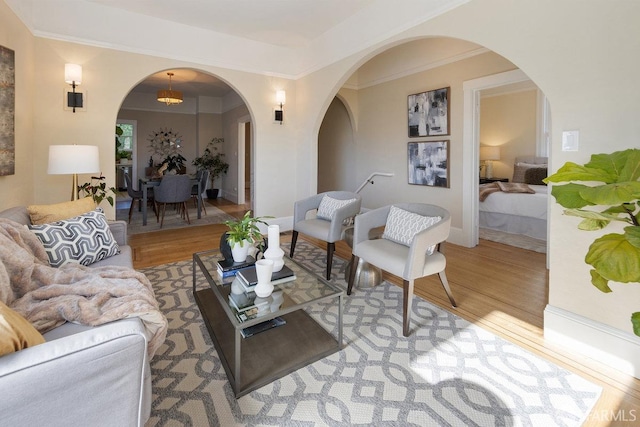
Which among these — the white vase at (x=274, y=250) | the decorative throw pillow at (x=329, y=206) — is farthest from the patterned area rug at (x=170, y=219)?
the white vase at (x=274, y=250)

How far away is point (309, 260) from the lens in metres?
3.67

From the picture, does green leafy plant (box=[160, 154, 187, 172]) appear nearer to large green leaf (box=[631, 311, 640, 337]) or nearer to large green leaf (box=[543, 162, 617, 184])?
large green leaf (box=[543, 162, 617, 184])

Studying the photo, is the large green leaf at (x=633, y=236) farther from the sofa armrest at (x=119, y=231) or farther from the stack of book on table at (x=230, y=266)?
the sofa armrest at (x=119, y=231)

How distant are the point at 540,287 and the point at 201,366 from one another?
116 inches

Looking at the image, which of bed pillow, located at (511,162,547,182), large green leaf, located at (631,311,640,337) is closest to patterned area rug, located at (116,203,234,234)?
large green leaf, located at (631,311,640,337)

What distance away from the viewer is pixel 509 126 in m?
7.12

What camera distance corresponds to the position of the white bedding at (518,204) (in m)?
4.50

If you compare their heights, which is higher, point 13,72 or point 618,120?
point 13,72

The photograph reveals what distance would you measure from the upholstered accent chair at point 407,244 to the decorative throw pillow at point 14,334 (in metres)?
1.88

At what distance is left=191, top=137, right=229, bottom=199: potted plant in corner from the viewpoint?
8.61 m

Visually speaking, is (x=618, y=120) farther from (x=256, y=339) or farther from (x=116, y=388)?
(x=116, y=388)

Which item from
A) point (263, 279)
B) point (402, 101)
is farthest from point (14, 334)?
point (402, 101)

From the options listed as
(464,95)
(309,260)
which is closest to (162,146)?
(309,260)

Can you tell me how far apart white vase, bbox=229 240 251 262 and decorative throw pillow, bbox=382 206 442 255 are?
121 centimetres
